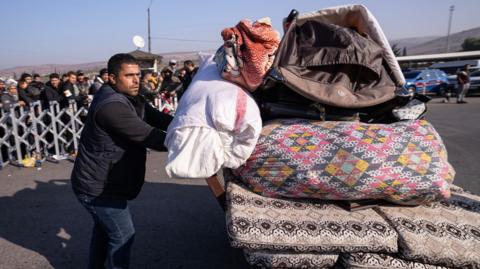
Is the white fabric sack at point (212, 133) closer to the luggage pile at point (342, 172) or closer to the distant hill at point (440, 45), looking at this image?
the luggage pile at point (342, 172)

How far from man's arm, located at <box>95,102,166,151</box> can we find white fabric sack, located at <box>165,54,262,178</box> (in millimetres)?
222

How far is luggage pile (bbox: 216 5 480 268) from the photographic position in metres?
1.65

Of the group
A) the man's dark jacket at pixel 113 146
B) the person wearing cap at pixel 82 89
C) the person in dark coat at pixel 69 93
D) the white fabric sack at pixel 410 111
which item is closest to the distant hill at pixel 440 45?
the person wearing cap at pixel 82 89

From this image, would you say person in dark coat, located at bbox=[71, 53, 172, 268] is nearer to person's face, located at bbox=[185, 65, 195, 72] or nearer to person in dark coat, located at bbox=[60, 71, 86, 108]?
person in dark coat, located at bbox=[60, 71, 86, 108]

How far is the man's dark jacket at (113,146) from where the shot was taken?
2.03 m

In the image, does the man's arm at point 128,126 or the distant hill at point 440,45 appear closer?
the man's arm at point 128,126

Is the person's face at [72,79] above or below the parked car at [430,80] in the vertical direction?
above

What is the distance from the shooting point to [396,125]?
1.93m

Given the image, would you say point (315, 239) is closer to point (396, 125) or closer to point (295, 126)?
point (295, 126)

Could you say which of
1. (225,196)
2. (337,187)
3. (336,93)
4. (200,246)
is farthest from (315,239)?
(200,246)

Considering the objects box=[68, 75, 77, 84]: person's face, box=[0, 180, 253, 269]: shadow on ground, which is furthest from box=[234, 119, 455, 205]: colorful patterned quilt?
box=[68, 75, 77, 84]: person's face

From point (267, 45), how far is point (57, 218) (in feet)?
11.3

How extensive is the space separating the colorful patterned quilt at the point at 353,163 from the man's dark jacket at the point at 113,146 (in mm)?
730

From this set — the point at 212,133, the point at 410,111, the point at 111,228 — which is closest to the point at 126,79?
the point at 212,133
